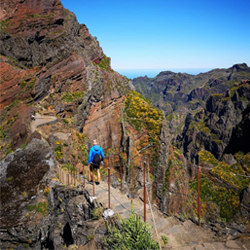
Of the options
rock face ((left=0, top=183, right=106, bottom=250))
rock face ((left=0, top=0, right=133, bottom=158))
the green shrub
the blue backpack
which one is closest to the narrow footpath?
the green shrub

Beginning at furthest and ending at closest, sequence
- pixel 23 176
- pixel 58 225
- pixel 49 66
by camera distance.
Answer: pixel 49 66 → pixel 23 176 → pixel 58 225

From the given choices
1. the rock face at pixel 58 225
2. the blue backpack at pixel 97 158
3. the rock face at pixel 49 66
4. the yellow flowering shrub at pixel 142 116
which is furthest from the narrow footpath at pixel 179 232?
the yellow flowering shrub at pixel 142 116

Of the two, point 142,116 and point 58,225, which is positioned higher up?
point 142,116

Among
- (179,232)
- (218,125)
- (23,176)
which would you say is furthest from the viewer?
(218,125)

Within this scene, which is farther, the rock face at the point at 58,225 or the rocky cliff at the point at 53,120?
the rocky cliff at the point at 53,120

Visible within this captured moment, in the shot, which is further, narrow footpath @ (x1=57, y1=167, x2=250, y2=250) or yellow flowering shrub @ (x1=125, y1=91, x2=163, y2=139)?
yellow flowering shrub @ (x1=125, y1=91, x2=163, y2=139)

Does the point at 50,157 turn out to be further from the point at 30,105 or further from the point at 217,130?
the point at 217,130

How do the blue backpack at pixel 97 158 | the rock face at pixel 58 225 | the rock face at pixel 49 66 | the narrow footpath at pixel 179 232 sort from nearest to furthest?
the narrow footpath at pixel 179 232, the rock face at pixel 58 225, the blue backpack at pixel 97 158, the rock face at pixel 49 66

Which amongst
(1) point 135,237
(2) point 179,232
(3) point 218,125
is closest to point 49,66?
(2) point 179,232

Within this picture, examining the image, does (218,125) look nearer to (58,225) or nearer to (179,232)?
(58,225)

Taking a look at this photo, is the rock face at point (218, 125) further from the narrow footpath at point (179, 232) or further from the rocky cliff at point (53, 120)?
the narrow footpath at point (179, 232)

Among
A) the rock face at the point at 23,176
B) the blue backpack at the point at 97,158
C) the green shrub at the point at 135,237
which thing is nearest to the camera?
the green shrub at the point at 135,237

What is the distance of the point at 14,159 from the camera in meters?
16.1

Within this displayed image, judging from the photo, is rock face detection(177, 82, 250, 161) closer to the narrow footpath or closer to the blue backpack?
the blue backpack
